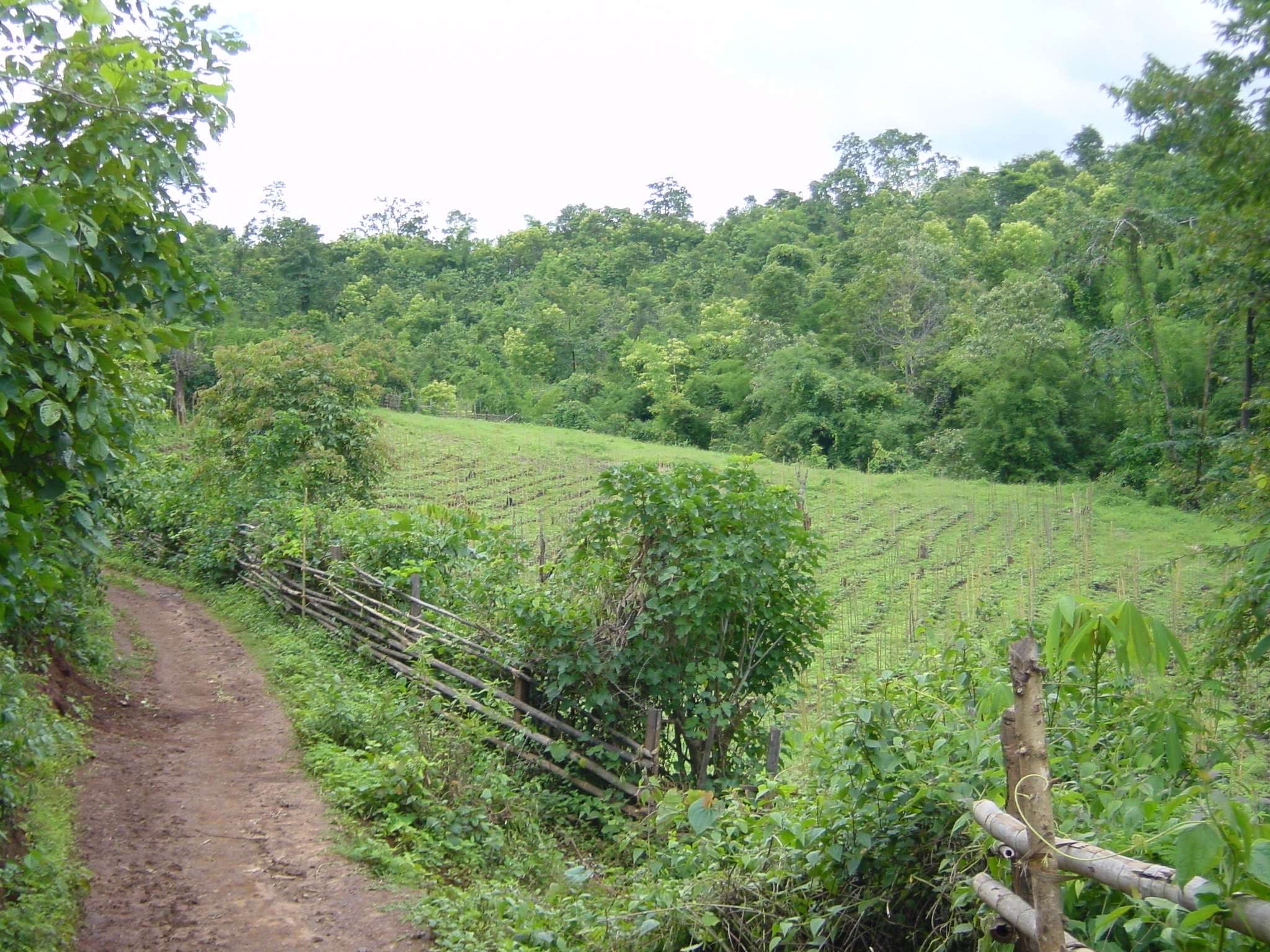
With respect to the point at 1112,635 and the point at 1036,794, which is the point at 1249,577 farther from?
the point at 1036,794

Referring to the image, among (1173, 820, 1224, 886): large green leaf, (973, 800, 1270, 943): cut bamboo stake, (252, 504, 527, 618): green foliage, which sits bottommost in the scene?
(252, 504, 527, 618): green foliage

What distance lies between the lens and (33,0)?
2904mm

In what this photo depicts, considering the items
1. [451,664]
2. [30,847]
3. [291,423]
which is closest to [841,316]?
[291,423]

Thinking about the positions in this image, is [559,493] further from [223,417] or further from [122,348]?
[122,348]

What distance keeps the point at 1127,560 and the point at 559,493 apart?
13.5 meters

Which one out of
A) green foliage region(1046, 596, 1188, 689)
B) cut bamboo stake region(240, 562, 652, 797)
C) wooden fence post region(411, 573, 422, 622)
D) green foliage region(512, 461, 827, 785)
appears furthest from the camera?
wooden fence post region(411, 573, 422, 622)

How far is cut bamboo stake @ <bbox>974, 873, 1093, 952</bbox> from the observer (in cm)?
193

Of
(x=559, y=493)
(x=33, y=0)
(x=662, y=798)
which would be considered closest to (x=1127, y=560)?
(x=559, y=493)

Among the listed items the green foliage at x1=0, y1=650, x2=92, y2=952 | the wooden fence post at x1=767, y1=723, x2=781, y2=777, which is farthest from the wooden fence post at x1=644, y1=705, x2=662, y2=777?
the green foliage at x1=0, y1=650, x2=92, y2=952

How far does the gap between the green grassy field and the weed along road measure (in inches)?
154

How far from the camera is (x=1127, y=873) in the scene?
1.79 m

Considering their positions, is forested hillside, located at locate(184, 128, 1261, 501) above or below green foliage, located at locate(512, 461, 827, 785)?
above

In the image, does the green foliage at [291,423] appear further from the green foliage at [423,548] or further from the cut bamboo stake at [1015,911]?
→ the cut bamboo stake at [1015,911]

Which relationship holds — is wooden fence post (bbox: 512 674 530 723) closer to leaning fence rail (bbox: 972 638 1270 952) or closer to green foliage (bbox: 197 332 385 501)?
leaning fence rail (bbox: 972 638 1270 952)
